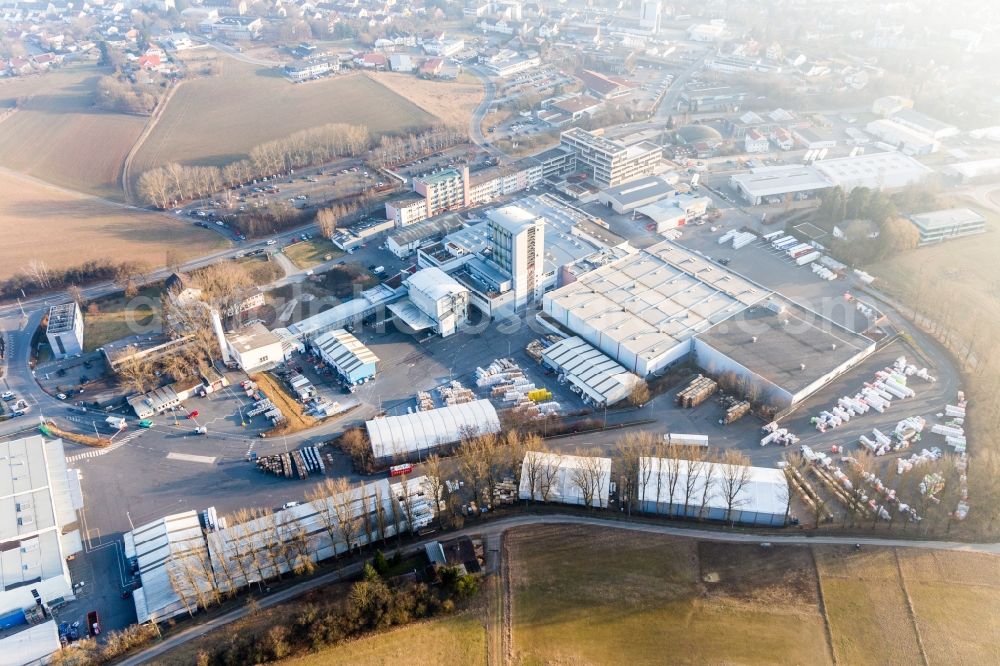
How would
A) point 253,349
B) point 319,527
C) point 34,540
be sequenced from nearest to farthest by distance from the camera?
point 34,540 < point 319,527 < point 253,349

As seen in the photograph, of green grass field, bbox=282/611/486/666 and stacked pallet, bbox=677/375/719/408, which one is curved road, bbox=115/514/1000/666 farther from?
stacked pallet, bbox=677/375/719/408

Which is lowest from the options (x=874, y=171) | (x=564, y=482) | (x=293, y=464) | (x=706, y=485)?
(x=293, y=464)

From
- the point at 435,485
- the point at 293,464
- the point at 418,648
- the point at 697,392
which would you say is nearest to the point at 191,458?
the point at 293,464

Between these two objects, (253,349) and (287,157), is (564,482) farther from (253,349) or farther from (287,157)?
(287,157)

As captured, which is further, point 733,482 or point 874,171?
point 874,171

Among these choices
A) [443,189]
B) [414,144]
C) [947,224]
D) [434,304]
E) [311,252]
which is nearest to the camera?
[434,304]

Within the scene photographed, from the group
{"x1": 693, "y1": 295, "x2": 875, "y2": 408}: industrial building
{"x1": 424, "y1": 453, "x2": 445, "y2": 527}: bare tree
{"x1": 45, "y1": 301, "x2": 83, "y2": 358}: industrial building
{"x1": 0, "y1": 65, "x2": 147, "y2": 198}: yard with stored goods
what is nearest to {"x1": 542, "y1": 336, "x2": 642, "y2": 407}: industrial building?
{"x1": 693, "y1": 295, "x2": 875, "y2": 408}: industrial building
